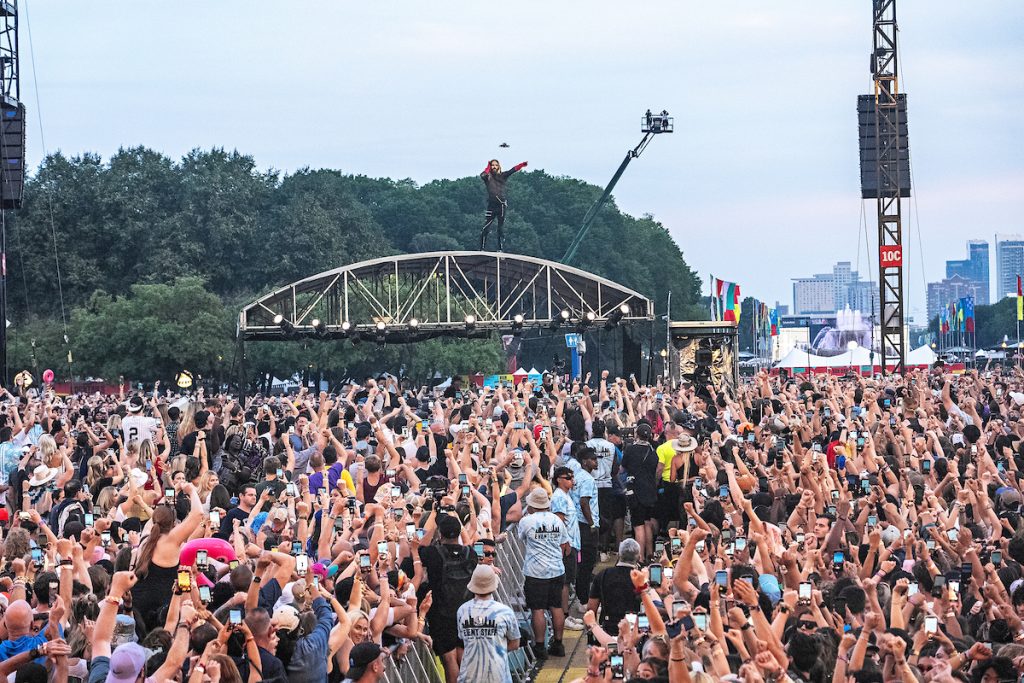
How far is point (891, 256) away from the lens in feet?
120

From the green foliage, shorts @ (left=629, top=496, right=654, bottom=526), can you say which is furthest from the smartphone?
the green foliage

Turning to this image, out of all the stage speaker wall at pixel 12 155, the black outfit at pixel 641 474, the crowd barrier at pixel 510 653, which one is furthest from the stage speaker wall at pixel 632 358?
the crowd barrier at pixel 510 653

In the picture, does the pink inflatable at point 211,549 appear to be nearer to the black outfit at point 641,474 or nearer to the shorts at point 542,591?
the shorts at point 542,591

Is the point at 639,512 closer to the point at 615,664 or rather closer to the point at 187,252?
the point at 615,664

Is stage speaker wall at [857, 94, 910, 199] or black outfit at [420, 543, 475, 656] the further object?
stage speaker wall at [857, 94, 910, 199]

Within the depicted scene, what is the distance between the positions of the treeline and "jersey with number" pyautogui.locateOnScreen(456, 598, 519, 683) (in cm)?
4053

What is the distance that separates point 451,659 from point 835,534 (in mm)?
2622

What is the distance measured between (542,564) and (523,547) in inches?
61.8

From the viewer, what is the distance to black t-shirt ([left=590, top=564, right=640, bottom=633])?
1014 centimetres

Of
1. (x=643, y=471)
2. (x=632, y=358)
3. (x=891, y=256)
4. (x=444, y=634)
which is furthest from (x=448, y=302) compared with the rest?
(x=444, y=634)

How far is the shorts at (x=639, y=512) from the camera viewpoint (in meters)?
15.1

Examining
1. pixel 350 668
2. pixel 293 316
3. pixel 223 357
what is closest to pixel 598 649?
pixel 350 668

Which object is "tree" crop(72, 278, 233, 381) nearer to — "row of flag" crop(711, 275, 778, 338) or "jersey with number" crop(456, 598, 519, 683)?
"row of flag" crop(711, 275, 778, 338)

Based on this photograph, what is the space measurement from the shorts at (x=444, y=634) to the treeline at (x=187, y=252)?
39.6 m
